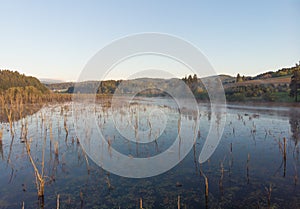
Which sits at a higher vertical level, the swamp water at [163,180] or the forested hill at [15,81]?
the forested hill at [15,81]

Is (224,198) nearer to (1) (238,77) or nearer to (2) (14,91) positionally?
(2) (14,91)

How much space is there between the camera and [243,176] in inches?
258

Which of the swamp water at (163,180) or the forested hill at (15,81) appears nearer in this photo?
the swamp water at (163,180)

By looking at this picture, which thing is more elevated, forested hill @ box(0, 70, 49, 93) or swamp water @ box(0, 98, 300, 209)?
forested hill @ box(0, 70, 49, 93)

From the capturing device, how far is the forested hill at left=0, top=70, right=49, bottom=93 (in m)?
53.0

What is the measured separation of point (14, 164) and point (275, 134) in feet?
47.7

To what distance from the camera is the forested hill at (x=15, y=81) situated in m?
53.0

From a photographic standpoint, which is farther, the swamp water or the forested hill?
the forested hill

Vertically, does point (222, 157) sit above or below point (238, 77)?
below

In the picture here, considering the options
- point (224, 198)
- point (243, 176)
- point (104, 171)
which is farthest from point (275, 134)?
point (104, 171)

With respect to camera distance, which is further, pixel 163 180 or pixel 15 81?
pixel 15 81

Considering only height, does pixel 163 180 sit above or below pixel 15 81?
below

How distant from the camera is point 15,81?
59062 mm

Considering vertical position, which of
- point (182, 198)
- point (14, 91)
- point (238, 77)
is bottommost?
point (182, 198)
